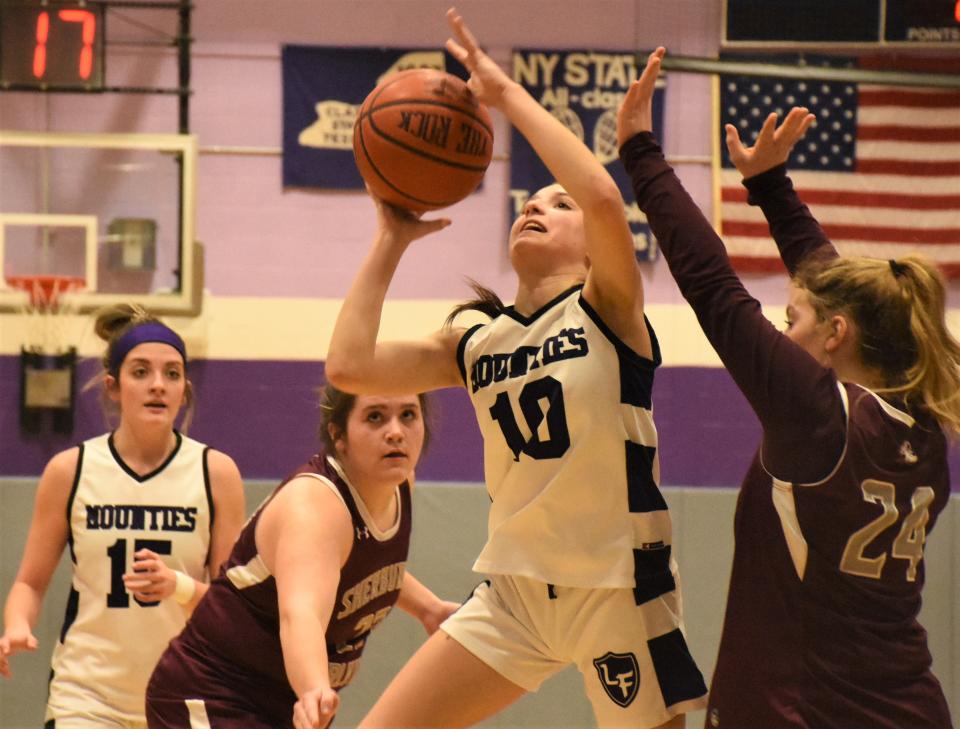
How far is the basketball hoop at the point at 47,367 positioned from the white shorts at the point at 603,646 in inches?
159

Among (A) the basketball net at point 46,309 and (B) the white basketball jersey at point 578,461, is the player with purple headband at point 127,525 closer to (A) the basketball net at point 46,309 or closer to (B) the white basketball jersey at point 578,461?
(B) the white basketball jersey at point 578,461

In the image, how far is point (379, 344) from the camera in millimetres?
3066

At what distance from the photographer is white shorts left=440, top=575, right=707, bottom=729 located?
2.73 m

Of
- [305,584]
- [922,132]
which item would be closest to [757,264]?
[922,132]

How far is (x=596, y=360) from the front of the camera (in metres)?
2.81

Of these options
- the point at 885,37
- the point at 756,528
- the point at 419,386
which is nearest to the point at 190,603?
the point at 419,386

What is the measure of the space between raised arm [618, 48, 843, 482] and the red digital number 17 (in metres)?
4.38

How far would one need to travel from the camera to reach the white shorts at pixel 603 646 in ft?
8.96

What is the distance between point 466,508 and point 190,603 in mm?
2566

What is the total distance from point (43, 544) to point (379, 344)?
1770 mm

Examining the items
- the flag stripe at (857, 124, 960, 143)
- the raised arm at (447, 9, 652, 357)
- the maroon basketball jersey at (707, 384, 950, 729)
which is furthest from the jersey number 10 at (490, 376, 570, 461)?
the flag stripe at (857, 124, 960, 143)

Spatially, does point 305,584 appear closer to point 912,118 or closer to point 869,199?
point 869,199

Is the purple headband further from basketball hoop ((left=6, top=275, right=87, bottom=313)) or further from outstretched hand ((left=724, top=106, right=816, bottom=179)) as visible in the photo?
outstretched hand ((left=724, top=106, right=816, bottom=179))

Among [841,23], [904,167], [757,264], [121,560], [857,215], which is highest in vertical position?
[841,23]
